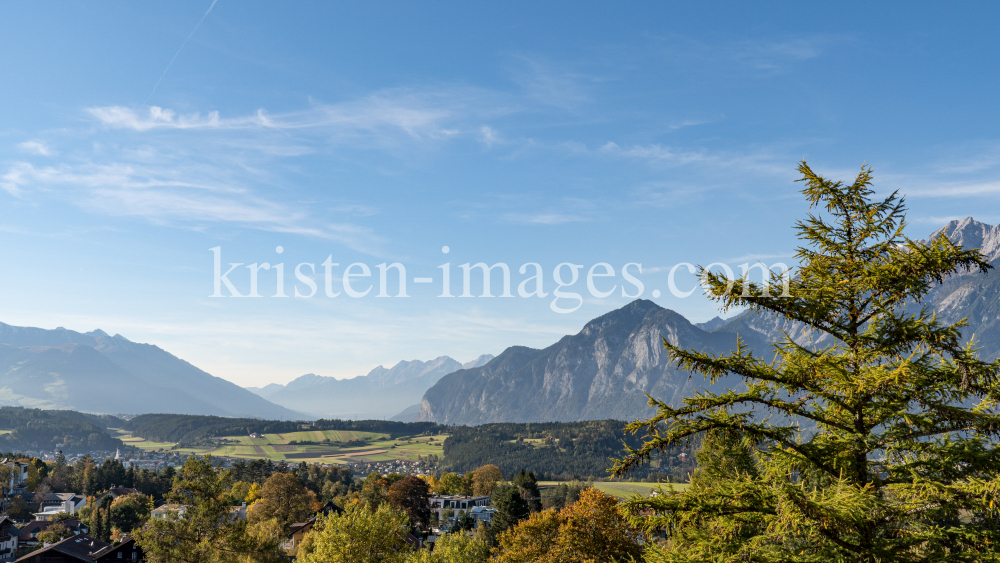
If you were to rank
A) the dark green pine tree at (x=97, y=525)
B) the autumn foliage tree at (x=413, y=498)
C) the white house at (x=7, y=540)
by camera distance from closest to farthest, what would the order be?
the white house at (x=7, y=540), the dark green pine tree at (x=97, y=525), the autumn foliage tree at (x=413, y=498)

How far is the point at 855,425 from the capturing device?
370 inches

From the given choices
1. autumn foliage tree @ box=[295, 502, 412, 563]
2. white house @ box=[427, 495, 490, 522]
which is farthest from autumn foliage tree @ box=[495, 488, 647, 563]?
white house @ box=[427, 495, 490, 522]

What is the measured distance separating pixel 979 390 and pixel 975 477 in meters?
1.34

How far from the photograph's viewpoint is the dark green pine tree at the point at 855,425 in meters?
8.44

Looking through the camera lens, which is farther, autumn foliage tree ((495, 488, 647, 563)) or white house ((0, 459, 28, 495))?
white house ((0, 459, 28, 495))

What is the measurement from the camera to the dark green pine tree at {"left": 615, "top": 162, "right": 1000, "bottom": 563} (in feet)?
27.7

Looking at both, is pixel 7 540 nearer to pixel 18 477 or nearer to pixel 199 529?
pixel 18 477

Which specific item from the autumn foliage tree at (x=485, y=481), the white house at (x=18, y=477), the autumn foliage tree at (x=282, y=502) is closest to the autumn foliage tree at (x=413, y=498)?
the autumn foliage tree at (x=282, y=502)

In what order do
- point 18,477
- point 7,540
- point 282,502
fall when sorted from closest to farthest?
point 7,540, point 282,502, point 18,477

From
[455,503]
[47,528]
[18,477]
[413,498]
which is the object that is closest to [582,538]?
[413,498]

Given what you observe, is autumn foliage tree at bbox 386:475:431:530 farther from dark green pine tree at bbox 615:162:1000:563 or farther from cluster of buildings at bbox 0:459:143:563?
dark green pine tree at bbox 615:162:1000:563

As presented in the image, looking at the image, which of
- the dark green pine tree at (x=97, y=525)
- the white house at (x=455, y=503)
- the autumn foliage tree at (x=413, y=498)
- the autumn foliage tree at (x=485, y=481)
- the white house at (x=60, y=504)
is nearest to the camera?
the dark green pine tree at (x=97, y=525)

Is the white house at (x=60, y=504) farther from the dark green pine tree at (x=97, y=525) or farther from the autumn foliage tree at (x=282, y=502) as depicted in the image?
the autumn foliage tree at (x=282, y=502)

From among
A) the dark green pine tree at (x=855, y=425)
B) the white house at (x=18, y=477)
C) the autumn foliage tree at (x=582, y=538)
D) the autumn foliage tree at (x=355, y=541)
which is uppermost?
the dark green pine tree at (x=855, y=425)
